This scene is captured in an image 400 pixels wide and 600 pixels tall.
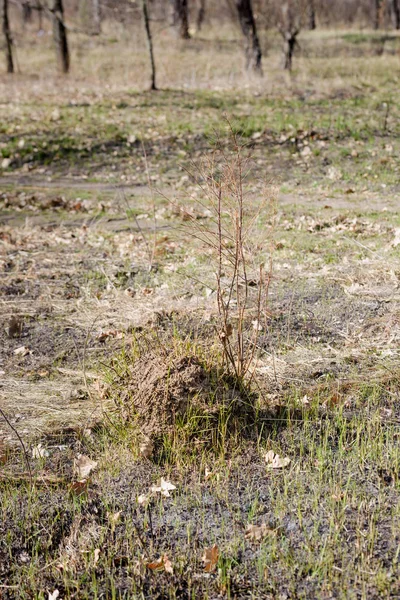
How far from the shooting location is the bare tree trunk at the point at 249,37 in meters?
17.5

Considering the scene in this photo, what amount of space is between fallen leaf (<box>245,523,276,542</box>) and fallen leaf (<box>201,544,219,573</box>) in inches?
7.0

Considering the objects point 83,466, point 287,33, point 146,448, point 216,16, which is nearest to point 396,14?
point 216,16

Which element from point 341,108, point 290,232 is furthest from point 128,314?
point 341,108

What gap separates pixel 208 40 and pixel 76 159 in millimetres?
18277

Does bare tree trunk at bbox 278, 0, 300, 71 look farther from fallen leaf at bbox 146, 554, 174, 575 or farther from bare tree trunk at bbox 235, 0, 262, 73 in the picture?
fallen leaf at bbox 146, 554, 174, 575

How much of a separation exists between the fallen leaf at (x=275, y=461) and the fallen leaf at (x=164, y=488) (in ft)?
1.59

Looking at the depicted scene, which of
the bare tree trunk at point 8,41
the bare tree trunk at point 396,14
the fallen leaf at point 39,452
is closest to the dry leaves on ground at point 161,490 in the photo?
the fallen leaf at point 39,452

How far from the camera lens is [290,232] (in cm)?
753

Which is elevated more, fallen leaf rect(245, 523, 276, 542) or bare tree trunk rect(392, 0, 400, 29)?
bare tree trunk rect(392, 0, 400, 29)

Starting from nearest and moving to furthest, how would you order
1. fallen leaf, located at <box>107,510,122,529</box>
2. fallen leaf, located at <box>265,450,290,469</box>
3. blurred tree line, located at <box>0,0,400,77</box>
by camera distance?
fallen leaf, located at <box>107,510,122,529</box>, fallen leaf, located at <box>265,450,290,469</box>, blurred tree line, located at <box>0,0,400,77</box>

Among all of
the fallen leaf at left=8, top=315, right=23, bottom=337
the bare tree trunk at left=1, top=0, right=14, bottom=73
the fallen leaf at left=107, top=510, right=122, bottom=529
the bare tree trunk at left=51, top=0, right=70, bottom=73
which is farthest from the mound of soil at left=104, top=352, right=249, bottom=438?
the bare tree trunk at left=1, top=0, right=14, bottom=73

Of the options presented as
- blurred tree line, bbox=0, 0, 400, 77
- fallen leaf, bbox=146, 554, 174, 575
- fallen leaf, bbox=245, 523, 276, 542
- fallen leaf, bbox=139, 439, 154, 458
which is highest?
blurred tree line, bbox=0, 0, 400, 77

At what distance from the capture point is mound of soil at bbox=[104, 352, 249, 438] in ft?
12.0

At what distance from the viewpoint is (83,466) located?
3.57 meters
